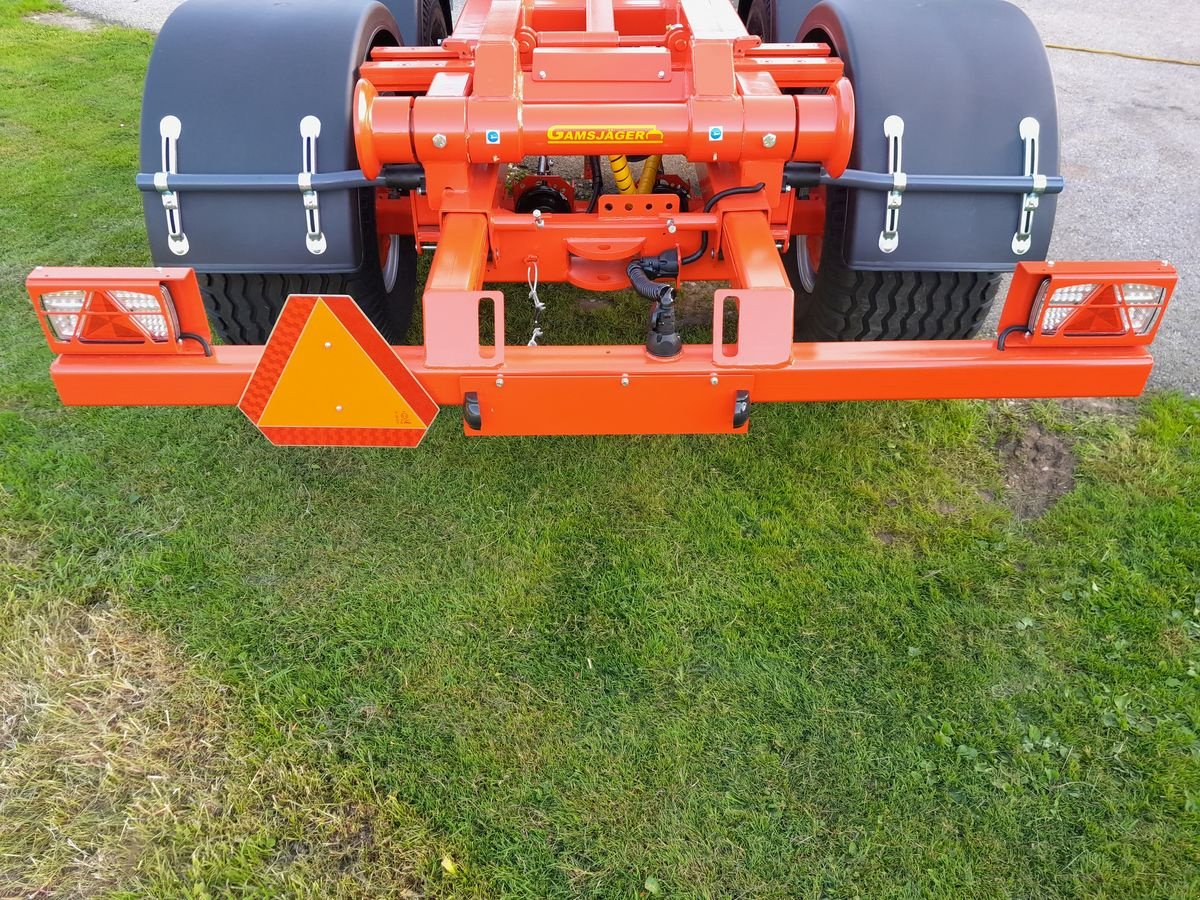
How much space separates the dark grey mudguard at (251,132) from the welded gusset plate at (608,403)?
881mm

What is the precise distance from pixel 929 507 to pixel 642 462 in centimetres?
106

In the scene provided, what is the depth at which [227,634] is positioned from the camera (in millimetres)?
2682

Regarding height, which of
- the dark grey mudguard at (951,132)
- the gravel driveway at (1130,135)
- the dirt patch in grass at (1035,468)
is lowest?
the dirt patch in grass at (1035,468)

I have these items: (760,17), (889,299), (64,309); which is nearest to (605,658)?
(889,299)

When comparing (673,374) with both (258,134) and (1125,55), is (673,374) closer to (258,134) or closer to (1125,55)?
(258,134)

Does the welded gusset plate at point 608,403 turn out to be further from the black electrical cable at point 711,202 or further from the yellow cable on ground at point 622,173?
the yellow cable on ground at point 622,173

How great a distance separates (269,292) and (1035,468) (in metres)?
2.87

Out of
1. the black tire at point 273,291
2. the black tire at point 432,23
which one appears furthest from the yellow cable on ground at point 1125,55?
the black tire at point 273,291

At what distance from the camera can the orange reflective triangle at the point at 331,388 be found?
6.65 ft

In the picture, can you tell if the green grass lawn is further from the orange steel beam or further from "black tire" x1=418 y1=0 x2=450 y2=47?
"black tire" x1=418 y1=0 x2=450 y2=47

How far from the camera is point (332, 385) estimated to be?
6.89 feet

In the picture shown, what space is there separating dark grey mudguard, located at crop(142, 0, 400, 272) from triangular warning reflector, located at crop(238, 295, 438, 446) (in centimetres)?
75

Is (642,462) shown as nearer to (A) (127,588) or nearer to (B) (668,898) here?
(B) (668,898)

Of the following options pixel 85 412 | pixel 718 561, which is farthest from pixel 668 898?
pixel 85 412
